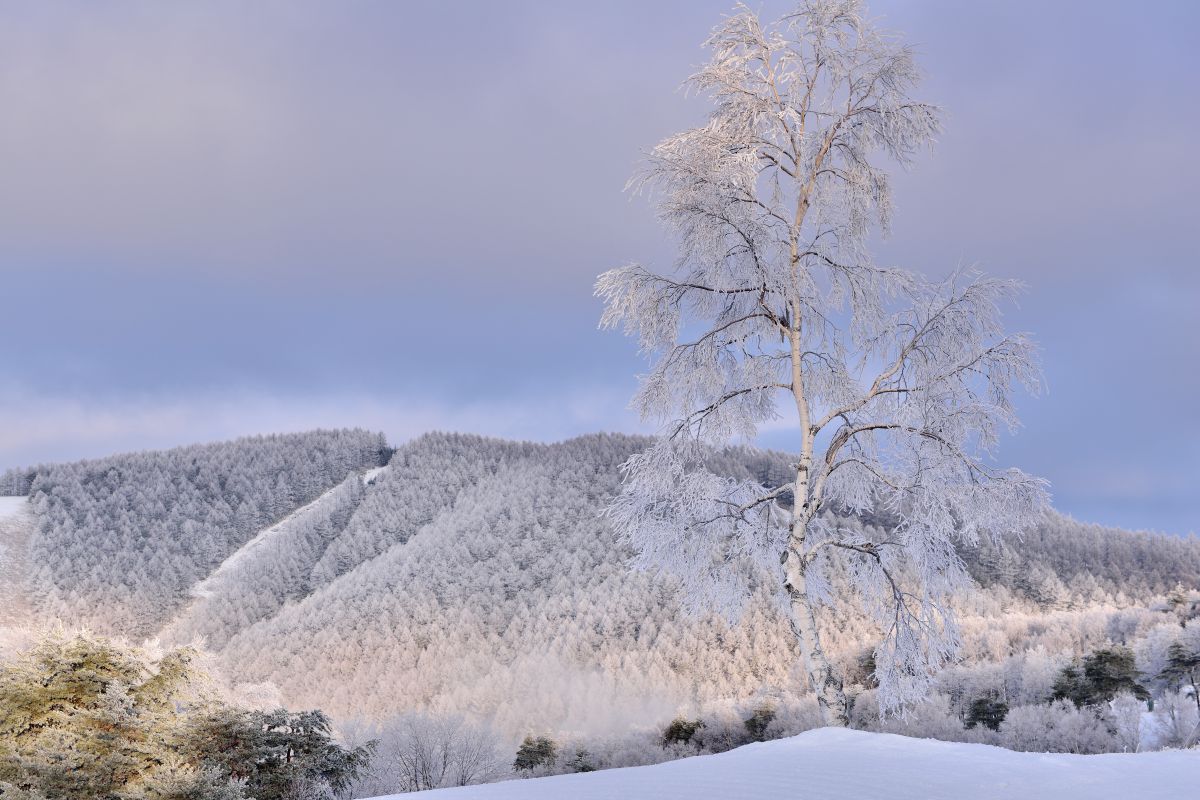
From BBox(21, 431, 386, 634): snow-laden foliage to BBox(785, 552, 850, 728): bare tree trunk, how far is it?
254 ft

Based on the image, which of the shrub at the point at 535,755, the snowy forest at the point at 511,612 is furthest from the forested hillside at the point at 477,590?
the shrub at the point at 535,755

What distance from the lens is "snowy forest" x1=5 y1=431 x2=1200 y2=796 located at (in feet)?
69.6

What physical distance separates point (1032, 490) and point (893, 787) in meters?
5.61

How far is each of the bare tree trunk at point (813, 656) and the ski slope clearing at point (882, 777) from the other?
112 inches

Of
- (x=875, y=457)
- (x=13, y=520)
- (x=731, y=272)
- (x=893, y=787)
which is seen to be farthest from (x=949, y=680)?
(x=13, y=520)

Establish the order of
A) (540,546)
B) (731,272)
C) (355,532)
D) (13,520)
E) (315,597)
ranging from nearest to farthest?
(731,272) < (315,597) < (540,546) < (13,520) < (355,532)

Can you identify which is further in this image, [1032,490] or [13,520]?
[13,520]

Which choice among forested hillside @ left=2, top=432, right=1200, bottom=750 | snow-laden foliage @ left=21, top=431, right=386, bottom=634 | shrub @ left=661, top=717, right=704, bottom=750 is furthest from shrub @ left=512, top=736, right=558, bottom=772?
snow-laden foliage @ left=21, top=431, right=386, bottom=634

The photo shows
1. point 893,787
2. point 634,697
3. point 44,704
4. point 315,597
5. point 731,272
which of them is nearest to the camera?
point 893,787

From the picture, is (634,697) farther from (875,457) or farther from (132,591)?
(132,591)

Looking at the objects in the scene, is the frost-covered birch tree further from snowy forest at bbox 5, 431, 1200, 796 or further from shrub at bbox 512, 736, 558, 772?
shrub at bbox 512, 736, 558, 772

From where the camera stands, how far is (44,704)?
34.7ft

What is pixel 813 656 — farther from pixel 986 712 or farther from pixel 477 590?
pixel 477 590

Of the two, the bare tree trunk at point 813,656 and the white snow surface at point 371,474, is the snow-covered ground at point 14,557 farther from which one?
the bare tree trunk at point 813,656
